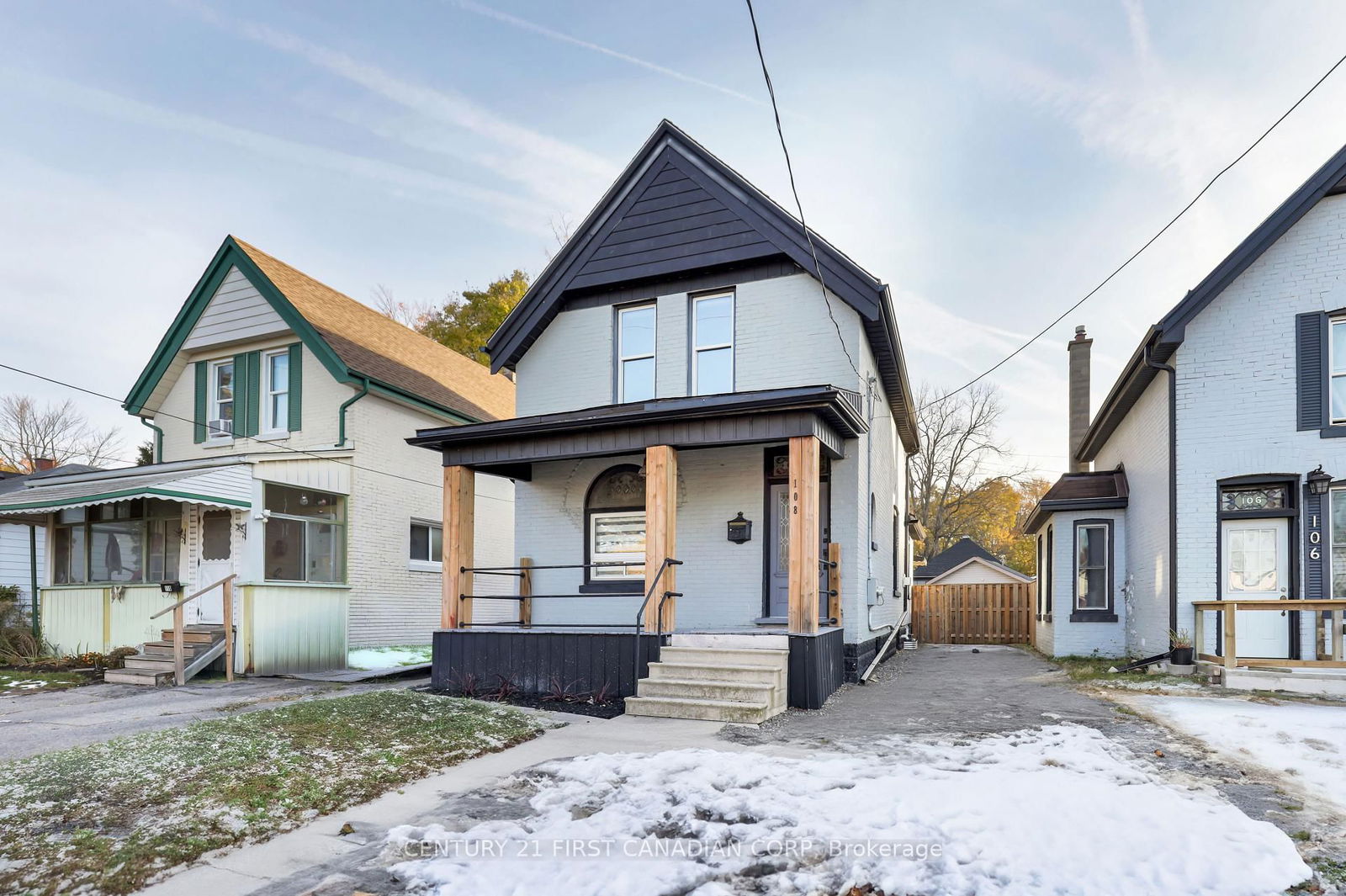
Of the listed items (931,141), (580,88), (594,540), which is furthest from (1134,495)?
(580,88)

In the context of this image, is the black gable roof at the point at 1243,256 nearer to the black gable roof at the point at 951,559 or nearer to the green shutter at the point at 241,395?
Answer: the green shutter at the point at 241,395

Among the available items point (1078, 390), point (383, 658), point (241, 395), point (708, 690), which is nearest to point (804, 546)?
point (708, 690)

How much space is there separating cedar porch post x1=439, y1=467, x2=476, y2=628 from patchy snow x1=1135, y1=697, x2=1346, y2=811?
811 centimetres

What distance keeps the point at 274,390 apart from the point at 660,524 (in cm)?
940

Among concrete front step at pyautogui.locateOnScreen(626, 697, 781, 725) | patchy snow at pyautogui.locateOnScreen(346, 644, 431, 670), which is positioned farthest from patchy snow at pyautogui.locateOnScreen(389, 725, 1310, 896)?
patchy snow at pyautogui.locateOnScreen(346, 644, 431, 670)

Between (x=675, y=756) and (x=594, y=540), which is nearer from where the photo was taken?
(x=675, y=756)

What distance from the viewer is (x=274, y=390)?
15305 mm

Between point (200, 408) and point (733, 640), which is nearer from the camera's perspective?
point (733, 640)

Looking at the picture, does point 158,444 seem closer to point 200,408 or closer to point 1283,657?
point 200,408

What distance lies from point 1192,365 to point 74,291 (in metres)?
21.2

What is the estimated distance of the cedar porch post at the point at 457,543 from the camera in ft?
35.6

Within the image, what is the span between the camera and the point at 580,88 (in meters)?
11.8

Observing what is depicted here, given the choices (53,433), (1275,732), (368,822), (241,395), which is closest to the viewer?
(368,822)

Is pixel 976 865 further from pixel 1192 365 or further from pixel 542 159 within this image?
pixel 542 159
